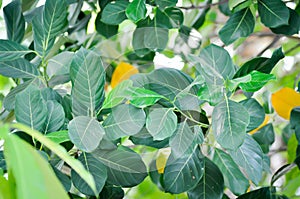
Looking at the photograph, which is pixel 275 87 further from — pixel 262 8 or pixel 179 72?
pixel 179 72

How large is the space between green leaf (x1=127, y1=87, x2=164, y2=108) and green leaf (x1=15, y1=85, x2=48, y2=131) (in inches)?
3.4

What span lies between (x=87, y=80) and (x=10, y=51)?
0.41ft

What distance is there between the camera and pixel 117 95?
0.48 m

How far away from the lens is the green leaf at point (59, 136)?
1.54 ft

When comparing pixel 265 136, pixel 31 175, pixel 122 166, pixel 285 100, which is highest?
pixel 31 175

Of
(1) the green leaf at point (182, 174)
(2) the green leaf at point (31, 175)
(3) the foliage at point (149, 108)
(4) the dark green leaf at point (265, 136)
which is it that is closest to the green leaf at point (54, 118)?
(3) the foliage at point (149, 108)

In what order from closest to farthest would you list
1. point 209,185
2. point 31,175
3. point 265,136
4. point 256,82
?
point 31,175 → point 256,82 → point 209,185 → point 265,136

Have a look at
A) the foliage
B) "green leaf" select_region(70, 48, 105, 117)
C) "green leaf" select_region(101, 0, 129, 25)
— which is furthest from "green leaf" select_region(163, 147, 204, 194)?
"green leaf" select_region(101, 0, 129, 25)

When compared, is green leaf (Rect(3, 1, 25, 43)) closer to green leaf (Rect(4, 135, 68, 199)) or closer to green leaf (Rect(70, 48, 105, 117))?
green leaf (Rect(70, 48, 105, 117))

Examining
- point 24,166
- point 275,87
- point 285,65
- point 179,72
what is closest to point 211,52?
point 179,72

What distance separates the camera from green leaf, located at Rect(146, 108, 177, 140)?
18.1 inches

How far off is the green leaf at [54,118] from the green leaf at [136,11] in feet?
0.49

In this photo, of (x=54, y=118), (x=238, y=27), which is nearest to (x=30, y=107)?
(x=54, y=118)

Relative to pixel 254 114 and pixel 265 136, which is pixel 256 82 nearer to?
pixel 254 114
